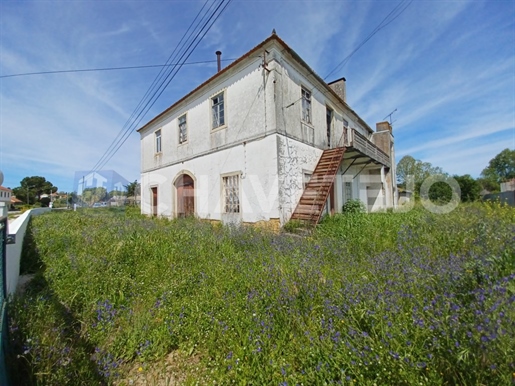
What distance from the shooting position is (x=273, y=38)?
289 inches

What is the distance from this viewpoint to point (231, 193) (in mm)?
9055

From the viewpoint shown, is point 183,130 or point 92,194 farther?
point 92,194

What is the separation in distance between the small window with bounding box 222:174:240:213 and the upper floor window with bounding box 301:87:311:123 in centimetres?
386

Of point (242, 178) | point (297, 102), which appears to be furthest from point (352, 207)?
point (242, 178)

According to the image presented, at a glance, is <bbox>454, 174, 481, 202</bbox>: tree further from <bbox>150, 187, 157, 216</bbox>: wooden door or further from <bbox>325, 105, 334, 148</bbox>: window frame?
<bbox>150, 187, 157, 216</bbox>: wooden door

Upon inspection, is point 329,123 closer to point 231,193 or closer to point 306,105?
point 306,105

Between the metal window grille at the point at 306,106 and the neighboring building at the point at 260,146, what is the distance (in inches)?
1.6

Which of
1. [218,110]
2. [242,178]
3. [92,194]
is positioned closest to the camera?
[242,178]

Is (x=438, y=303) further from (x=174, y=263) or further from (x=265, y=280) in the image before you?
(x=174, y=263)

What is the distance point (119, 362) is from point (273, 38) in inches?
348

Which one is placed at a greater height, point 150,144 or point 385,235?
point 150,144

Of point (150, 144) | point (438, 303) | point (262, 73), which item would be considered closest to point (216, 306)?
point (438, 303)

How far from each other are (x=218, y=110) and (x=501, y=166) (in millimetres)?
87463

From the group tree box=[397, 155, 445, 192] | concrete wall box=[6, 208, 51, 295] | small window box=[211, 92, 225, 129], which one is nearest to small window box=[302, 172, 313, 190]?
small window box=[211, 92, 225, 129]
